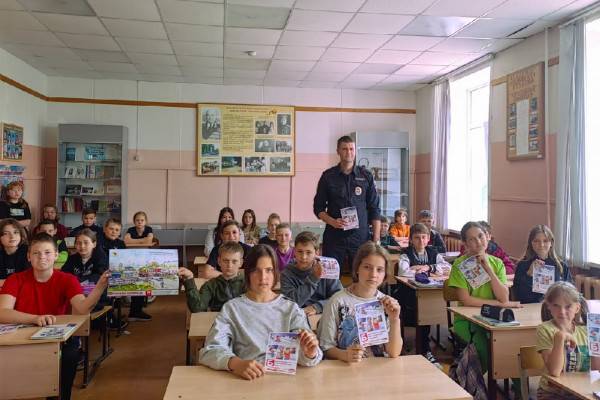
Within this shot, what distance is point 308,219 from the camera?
7914mm

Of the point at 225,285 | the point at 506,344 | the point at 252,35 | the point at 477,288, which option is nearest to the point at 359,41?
the point at 252,35

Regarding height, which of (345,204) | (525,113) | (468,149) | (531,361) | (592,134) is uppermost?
(525,113)

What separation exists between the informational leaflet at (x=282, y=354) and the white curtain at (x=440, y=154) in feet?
18.3

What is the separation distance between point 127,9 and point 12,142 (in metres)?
2.93

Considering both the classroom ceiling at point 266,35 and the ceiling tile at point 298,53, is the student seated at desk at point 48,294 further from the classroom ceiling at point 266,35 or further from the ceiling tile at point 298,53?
the ceiling tile at point 298,53

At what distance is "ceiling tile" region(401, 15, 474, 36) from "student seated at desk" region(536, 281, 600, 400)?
10.7 feet

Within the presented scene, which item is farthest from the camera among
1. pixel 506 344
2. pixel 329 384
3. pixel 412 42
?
pixel 412 42

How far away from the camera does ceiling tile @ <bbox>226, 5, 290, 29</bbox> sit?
4363mm

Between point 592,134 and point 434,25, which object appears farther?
point 434,25

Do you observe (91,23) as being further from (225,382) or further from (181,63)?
(225,382)

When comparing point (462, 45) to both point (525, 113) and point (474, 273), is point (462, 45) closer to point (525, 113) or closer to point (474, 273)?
point (525, 113)

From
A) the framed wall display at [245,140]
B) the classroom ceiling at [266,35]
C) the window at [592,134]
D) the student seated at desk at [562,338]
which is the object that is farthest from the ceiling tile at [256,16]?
the student seated at desk at [562,338]

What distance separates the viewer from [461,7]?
423cm

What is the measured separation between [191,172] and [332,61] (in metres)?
3.05
